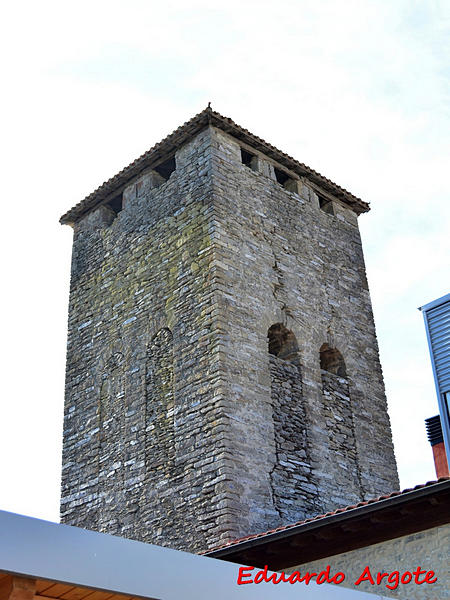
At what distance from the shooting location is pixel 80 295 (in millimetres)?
14914

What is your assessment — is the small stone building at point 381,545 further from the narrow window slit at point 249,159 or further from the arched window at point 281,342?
the narrow window slit at point 249,159

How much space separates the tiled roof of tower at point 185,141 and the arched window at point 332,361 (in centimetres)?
342

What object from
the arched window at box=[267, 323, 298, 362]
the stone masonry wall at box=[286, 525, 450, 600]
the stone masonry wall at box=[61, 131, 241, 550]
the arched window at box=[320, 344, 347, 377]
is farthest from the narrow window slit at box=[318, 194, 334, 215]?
the stone masonry wall at box=[286, 525, 450, 600]

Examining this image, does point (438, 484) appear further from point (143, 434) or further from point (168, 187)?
point (168, 187)

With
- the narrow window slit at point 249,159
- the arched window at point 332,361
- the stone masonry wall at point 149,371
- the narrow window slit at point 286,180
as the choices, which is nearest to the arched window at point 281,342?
the arched window at point 332,361

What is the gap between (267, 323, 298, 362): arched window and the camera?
42.0ft

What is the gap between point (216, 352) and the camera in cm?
1153

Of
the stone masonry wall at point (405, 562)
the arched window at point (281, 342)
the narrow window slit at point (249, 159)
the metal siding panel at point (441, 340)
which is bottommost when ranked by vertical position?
the stone masonry wall at point (405, 562)

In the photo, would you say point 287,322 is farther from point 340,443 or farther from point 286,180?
point 286,180

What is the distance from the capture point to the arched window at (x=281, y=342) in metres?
12.8

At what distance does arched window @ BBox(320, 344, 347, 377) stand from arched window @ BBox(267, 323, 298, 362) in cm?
86

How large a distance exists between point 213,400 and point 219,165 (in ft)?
13.5

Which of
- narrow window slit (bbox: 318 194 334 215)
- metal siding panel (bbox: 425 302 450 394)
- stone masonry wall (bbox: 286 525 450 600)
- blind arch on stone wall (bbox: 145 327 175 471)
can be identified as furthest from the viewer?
narrow window slit (bbox: 318 194 334 215)

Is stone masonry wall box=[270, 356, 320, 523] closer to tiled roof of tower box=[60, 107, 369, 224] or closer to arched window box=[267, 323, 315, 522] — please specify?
arched window box=[267, 323, 315, 522]
